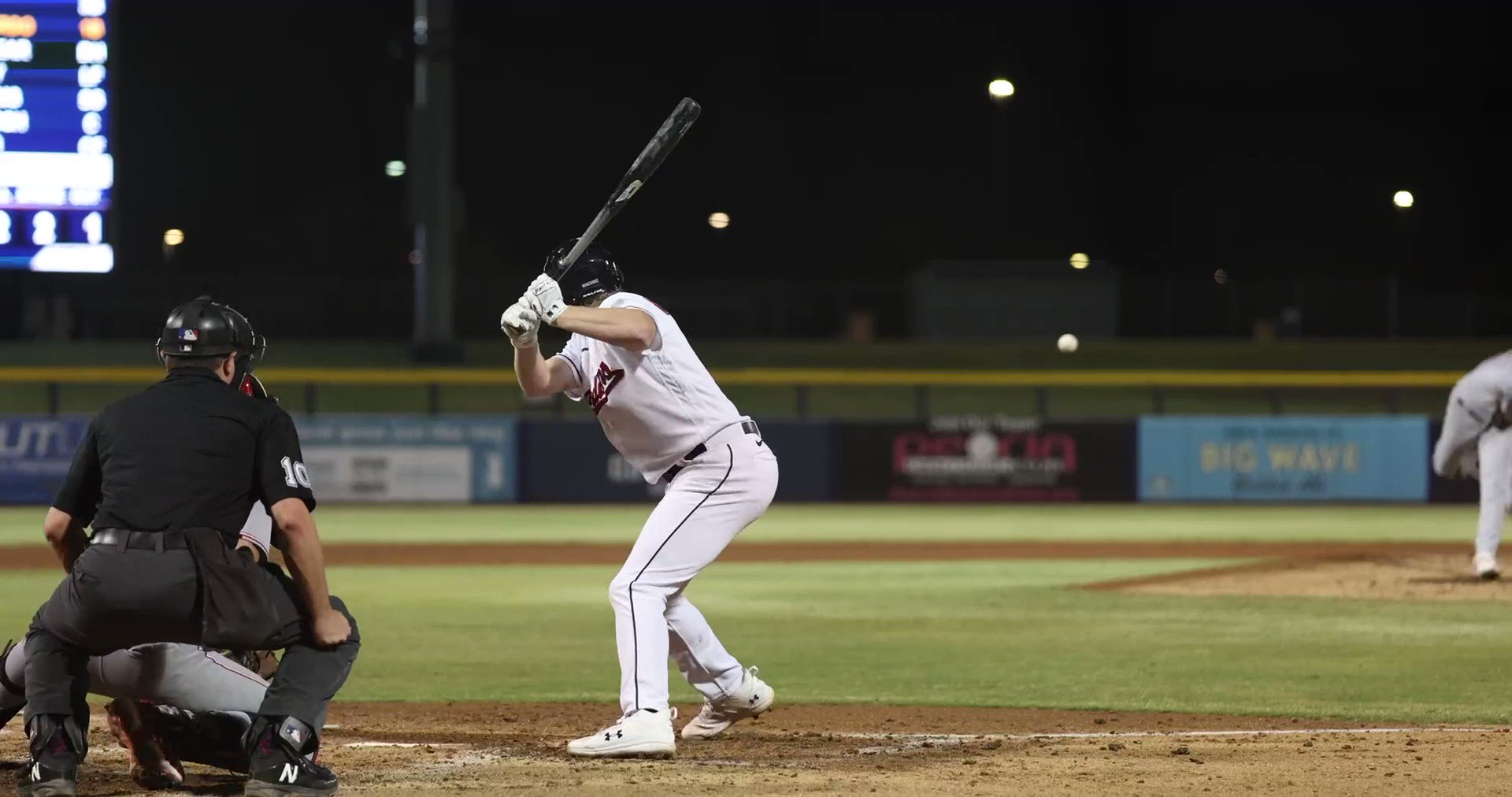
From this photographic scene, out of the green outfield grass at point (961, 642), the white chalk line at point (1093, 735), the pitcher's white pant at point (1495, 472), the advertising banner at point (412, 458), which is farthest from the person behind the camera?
the advertising banner at point (412, 458)

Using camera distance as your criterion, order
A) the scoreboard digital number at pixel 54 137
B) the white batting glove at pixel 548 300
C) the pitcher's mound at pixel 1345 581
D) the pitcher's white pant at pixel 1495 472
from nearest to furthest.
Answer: the white batting glove at pixel 548 300, the pitcher's white pant at pixel 1495 472, the pitcher's mound at pixel 1345 581, the scoreboard digital number at pixel 54 137

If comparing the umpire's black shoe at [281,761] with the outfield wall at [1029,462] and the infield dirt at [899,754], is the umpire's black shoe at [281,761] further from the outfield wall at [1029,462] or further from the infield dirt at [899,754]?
the outfield wall at [1029,462]

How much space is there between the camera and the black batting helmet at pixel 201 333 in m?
4.77

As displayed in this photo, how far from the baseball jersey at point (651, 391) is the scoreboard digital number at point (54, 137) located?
12232mm

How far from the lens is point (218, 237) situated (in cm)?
4509

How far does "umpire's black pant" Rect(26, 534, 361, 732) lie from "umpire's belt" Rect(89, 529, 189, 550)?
12mm

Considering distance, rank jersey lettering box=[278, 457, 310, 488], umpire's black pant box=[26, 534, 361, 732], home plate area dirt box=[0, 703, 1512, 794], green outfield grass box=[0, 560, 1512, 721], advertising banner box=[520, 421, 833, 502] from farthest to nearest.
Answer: advertising banner box=[520, 421, 833, 502]
green outfield grass box=[0, 560, 1512, 721]
home plate area dirt box=[0, 703, 1512, 794]
jersey lettering box=[278, 457, 310, 488]
umpire's black pant box=[26, 534, 361, 732]

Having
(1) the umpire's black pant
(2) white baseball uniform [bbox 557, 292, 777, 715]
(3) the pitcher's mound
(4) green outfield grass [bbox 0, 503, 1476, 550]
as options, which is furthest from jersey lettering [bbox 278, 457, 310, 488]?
(4) green outfield grass [bbox 0, 503, 1476, 550]

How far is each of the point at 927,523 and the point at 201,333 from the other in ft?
46.0

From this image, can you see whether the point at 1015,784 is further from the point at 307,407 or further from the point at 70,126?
the point at 307,407

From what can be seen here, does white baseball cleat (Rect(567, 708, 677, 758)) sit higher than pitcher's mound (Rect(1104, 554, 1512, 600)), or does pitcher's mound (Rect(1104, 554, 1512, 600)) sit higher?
white baseball cleat (Rect(567, 708, 677, 758))

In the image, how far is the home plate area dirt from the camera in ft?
16.8

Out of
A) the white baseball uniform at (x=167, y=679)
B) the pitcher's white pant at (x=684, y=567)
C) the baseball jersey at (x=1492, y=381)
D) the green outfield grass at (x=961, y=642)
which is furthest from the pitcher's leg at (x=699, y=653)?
the baseball jersey at (x=1492, y=381)

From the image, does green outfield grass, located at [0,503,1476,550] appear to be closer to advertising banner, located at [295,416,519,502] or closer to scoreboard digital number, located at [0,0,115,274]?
advertising banner, located at [295,416,519,502]
